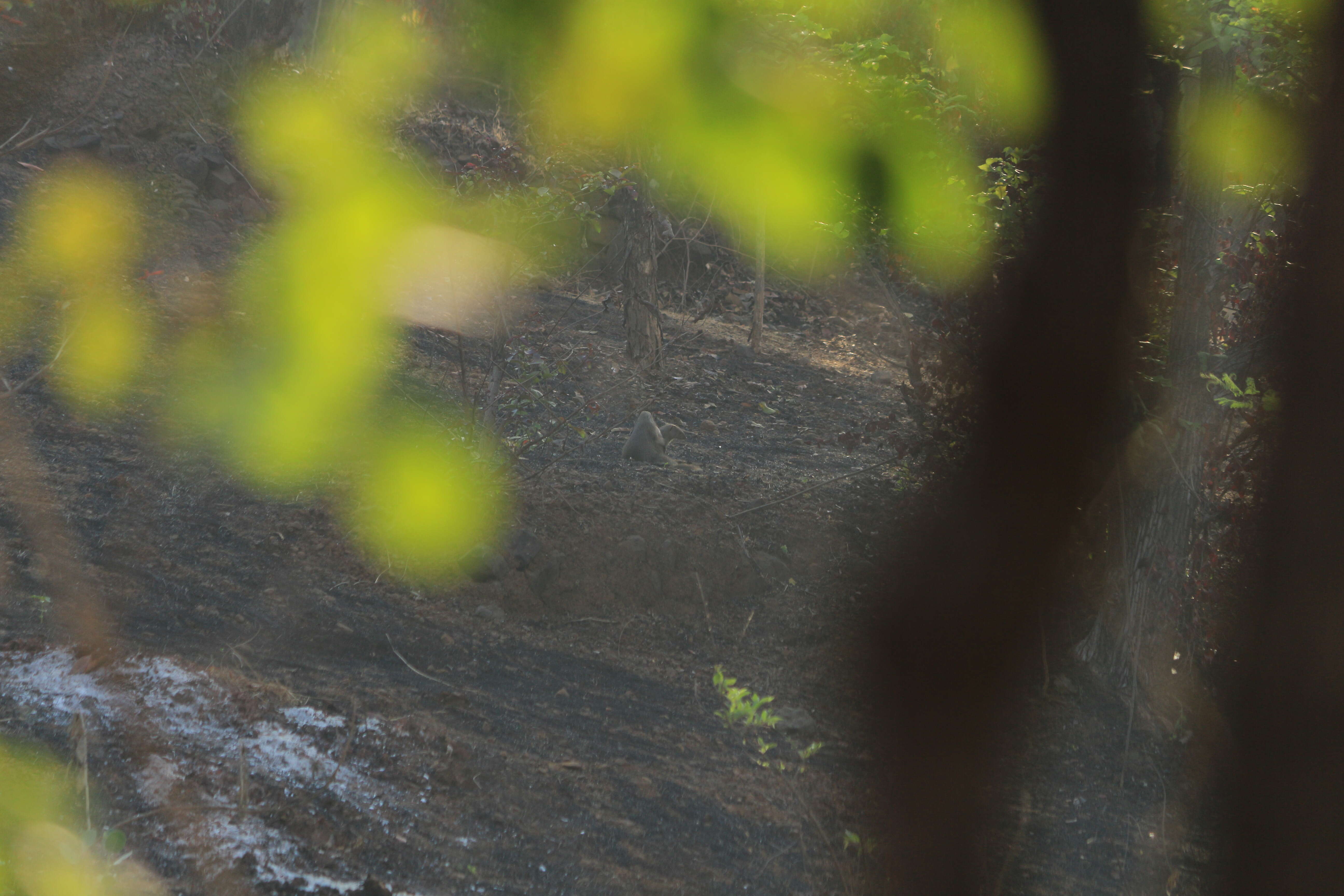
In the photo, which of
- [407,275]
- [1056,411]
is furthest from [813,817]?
[407,275]

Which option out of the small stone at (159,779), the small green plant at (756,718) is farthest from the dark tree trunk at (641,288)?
the small stone at (159,779)

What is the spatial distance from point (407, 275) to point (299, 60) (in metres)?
4.90

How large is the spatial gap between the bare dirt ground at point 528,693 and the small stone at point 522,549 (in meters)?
0.03

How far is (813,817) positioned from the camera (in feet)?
12.3

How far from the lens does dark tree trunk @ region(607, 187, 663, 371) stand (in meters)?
10.0

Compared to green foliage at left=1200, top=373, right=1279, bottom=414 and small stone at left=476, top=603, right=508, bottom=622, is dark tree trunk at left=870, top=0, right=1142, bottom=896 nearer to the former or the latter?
green foliage at left=1200, top=373, right=1279, bottom=414

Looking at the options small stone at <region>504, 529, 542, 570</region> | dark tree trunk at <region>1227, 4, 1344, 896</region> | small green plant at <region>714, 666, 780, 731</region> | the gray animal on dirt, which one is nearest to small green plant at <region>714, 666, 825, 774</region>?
small green plant at <region>714, 666, 780, 731</region>

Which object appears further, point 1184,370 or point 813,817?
point 1184,370

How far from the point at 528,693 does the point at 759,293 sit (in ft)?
25.8

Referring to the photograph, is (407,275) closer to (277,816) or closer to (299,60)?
(299,60)

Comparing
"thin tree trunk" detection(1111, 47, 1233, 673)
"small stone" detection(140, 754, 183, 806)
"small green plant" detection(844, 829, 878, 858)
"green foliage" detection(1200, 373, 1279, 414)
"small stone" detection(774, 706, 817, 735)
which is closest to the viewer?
"small stone" detection(140, 754, 183, 806)

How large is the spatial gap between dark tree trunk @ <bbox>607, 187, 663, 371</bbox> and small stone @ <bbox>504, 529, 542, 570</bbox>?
4.97 meters

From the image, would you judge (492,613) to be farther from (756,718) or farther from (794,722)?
(794,722)

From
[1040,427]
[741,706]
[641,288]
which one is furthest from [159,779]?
[641,288]
